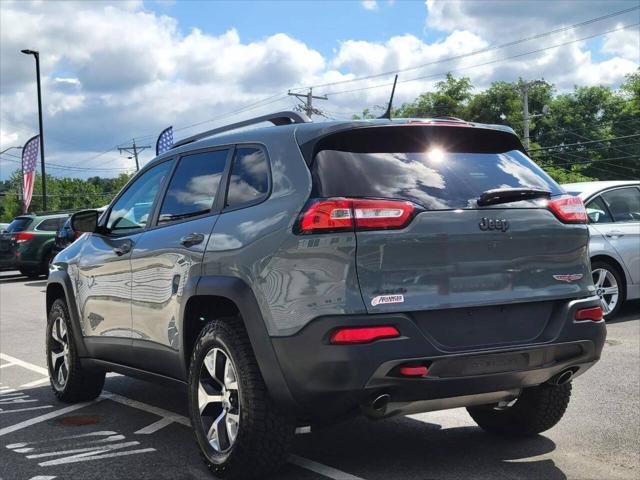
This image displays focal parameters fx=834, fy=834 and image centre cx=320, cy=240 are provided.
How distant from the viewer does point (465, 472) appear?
14.2 ft

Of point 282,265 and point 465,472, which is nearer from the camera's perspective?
point 282,265

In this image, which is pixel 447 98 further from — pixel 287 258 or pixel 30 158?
pixel 287 258

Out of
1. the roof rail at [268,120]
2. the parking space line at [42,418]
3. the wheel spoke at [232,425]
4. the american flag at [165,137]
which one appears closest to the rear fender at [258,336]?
the wheel spoke at [232,425]

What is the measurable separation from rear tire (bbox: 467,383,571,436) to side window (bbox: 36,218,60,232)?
1884 centimetres

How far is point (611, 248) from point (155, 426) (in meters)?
6.25

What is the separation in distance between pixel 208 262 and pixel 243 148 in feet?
2.25

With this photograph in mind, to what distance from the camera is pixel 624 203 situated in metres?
10.1

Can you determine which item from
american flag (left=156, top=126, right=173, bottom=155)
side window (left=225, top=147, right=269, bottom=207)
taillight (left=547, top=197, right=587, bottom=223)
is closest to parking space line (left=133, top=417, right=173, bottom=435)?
side window (left=225, top=147, right=269, bottom=207)

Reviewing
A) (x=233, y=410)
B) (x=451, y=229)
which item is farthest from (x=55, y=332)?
(x=451, y=229)

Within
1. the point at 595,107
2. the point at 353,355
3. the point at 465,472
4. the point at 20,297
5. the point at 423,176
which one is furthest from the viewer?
the point at 595,107

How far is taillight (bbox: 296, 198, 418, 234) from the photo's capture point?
3.78 meters

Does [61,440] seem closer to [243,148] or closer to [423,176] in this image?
[243,148]

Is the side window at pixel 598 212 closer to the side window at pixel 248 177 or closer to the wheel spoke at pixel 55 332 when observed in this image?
the wheel spoke at pixel 55 332

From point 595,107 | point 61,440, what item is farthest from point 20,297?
point 595,107
